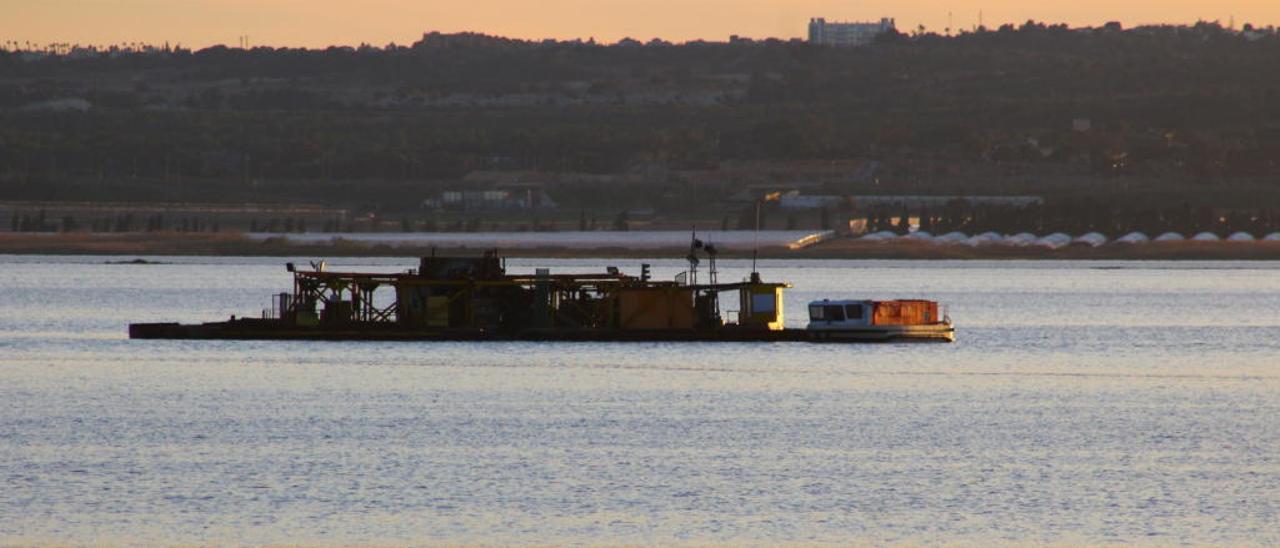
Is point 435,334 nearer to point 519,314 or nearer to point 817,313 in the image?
point 519,314

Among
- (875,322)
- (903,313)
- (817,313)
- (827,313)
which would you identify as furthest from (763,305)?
(903,313)

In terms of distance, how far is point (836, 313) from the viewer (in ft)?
311

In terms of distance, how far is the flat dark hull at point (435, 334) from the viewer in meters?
92.6

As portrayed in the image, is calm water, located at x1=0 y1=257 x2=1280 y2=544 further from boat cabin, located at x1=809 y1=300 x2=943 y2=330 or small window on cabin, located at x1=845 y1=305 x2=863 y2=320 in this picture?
small window on cabin, located at x1=845 y1=305 x2=863 y2=320

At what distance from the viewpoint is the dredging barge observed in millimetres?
92938

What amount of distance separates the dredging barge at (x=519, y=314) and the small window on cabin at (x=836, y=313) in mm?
120

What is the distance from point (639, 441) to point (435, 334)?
3362 cm

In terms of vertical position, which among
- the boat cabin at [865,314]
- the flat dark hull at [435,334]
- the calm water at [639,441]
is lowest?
the calm water at [639,441]

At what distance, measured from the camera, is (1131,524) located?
47.4m

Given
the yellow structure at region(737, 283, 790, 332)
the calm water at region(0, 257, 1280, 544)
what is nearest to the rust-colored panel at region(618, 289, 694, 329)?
the calm water at region(0, 257, 1280, 544)

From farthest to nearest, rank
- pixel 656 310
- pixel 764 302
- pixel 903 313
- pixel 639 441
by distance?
pixel 903 313, pixel 656 310, pixel 764 302, pixel 639 441

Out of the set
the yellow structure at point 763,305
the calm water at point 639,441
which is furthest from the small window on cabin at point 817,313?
the calm water at point 639,441

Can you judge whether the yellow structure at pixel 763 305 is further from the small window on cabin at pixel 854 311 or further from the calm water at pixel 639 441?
the small window on cabin at pixel 854 311

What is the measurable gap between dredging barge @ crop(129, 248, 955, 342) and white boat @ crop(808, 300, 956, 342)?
73 millimetres
